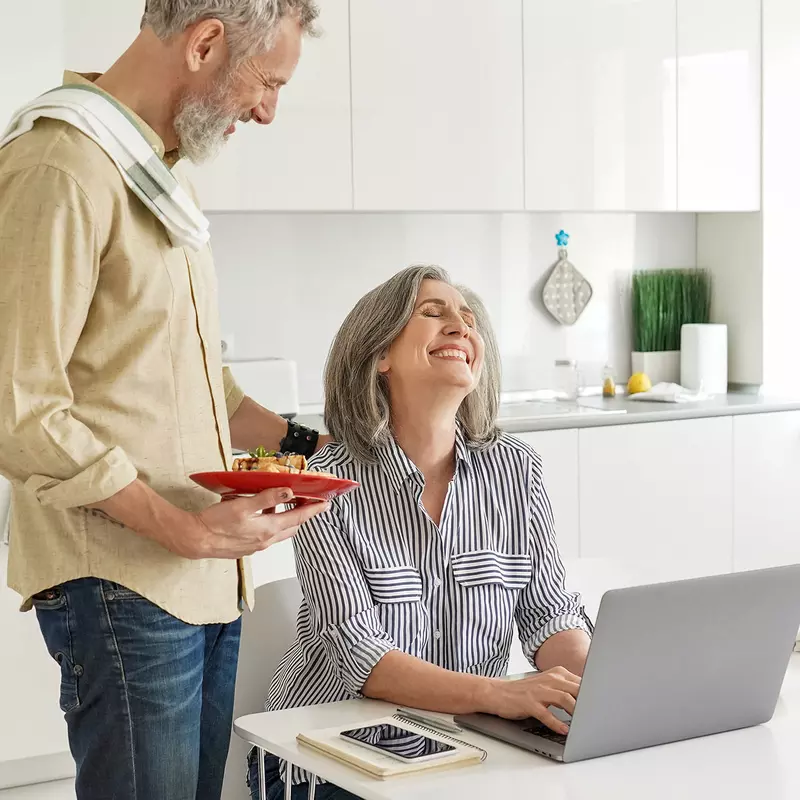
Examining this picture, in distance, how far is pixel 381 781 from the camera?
133 centimetres

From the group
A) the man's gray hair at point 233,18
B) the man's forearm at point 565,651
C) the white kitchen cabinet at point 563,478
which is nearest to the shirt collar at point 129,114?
the man's gray hair at point 233,18

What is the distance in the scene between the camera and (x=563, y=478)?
3791mm

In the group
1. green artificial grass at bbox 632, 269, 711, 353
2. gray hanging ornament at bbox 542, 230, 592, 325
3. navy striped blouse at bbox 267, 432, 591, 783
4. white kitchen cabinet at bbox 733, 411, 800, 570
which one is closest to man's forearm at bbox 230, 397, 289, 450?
navy striped blouse at bbox 267, 432, 591, 783

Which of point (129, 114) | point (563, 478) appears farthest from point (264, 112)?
point (563, 478)

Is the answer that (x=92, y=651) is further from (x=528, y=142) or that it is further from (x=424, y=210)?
(x=528, y=142)

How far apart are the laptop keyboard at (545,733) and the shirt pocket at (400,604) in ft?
1.15

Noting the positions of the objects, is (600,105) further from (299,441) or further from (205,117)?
(205,117)

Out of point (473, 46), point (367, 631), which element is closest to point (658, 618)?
point (367, 631)

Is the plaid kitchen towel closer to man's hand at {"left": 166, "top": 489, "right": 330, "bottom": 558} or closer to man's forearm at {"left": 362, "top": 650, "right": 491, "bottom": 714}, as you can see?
man's hand at {"left": 166, "top": 489, "right": 330, "bottom": 558}

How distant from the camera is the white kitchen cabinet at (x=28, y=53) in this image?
3.08 meters

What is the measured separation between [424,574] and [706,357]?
283 cm

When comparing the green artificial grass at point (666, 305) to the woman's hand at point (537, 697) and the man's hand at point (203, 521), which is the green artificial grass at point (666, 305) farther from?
the man's hand at point (203, 521)

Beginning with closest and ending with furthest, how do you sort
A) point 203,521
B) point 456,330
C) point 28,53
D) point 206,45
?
point 203,521 < point 206,45 < point 456,330 < point 28,53

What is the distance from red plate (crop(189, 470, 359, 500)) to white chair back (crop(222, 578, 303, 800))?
490 mm
